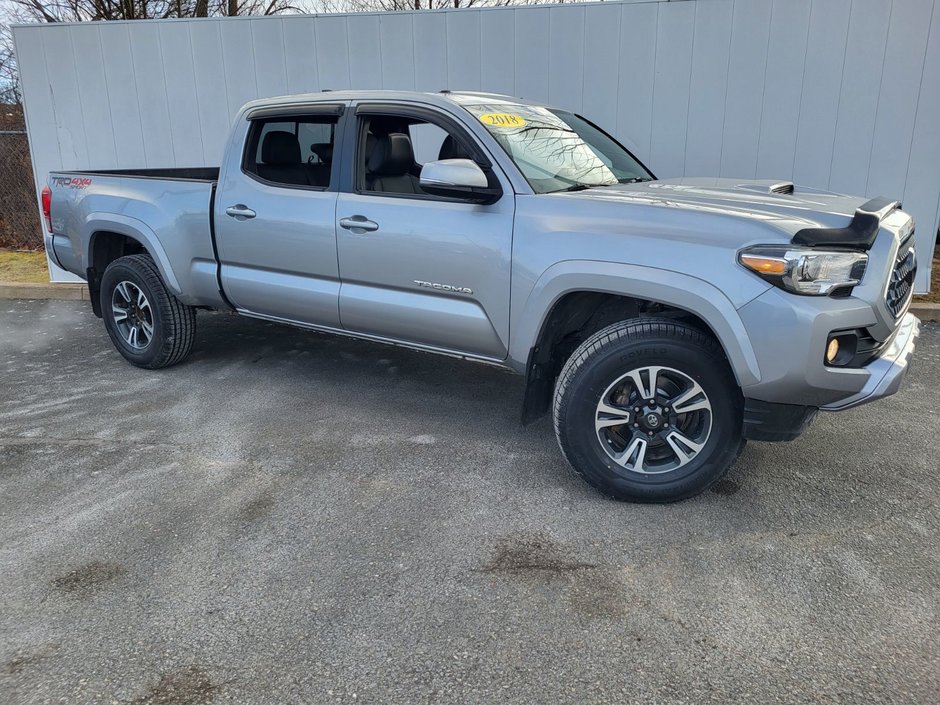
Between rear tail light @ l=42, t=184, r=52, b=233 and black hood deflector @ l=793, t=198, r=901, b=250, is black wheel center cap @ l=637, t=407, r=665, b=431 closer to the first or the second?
black hood deflector @ l=793, t=198, r=901, b=250

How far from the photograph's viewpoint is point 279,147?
489 centimetres

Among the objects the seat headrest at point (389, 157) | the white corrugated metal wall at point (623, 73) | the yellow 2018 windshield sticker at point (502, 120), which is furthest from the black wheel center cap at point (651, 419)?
the white corrugated metal wall at point (623, 73)

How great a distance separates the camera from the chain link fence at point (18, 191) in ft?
36.0

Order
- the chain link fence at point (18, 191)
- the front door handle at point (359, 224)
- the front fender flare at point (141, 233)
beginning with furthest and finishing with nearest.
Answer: the chain link fence at point (18, 191), the front fender flare at point (141, 233), the front door handle at point (359, 224)

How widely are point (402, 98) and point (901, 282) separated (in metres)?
2.79

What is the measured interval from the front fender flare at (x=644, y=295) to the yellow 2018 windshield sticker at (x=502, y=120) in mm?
1038

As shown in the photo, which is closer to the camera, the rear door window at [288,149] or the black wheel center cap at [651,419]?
the black wheel center cap at [651,419]

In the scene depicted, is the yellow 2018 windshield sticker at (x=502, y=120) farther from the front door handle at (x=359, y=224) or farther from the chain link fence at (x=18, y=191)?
the chain link fence at (x=18, y=191)

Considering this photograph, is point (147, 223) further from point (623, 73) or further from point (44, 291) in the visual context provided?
point (623, 73)

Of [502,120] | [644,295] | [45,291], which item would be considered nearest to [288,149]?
[502,120]

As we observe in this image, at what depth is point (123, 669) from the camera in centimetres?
235

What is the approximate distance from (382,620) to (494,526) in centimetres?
79

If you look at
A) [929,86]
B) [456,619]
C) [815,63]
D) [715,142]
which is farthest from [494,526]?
[929,86]

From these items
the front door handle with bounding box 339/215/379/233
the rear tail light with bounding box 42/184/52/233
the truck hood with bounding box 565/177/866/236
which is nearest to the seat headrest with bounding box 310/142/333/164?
the front door handle with bounding box 339/215/379/233
